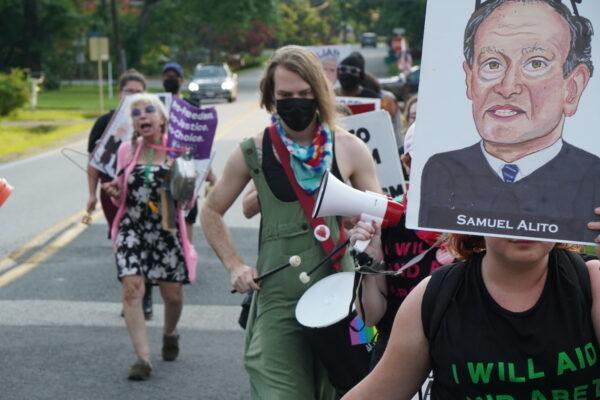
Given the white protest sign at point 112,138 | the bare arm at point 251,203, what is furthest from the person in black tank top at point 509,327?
the white protest sign at point 112,138

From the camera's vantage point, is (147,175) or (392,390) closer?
(392,390)

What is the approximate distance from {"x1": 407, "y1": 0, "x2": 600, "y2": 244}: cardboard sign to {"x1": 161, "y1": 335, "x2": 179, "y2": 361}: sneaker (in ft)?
18.6

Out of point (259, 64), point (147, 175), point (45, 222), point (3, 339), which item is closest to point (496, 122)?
point (147, 175)

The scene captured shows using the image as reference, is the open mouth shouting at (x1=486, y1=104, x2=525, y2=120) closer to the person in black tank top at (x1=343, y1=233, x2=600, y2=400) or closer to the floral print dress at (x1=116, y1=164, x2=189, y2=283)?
the person in black tank top at (x1=343, y1=233, x2=600, y2=400)

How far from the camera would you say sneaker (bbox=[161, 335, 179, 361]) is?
8.43m

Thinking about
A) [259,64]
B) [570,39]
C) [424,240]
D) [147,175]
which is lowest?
[259,64]

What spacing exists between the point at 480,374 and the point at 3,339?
6494 mm

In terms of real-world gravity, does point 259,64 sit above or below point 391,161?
below

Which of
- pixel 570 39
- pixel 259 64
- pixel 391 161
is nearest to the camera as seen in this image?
pixel 570 39

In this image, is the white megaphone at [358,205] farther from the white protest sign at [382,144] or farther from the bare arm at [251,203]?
the white protest sign at [382,144]

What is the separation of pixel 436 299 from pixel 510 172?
378 mm

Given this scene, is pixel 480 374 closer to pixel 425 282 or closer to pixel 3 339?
pixel 425 282

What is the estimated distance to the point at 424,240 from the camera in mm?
4559

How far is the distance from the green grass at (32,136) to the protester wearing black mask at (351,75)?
51.3 feet
